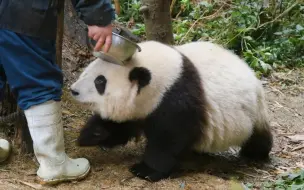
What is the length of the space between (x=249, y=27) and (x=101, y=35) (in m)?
4.24

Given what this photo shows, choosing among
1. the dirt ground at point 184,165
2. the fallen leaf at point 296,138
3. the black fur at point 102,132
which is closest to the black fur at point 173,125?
the dirt ground at point 184,165

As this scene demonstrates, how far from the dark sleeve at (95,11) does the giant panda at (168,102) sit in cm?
61

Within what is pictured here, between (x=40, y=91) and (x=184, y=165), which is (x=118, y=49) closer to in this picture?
(x=40, y=91)

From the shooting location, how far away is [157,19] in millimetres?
4770

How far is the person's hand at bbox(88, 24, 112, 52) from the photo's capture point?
117 inches

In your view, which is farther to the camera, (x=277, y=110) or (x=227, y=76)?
(x=277, y=110)

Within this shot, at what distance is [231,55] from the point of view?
4137 millimetres

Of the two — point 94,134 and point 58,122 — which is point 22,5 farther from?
point 94,134

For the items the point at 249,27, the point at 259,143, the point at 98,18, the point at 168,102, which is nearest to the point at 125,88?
the point at 168,102

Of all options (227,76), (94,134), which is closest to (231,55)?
(227,76)

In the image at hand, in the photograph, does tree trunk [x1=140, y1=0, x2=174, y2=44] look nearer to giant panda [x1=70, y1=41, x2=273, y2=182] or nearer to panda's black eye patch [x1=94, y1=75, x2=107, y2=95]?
giant panda [x1=70, y1=41, x2=273, y2=182]

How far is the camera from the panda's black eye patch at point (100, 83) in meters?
3.51

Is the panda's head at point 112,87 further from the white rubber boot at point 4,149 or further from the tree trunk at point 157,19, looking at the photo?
the tree trunk at point 157,19

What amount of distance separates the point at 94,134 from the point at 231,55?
1.29m
